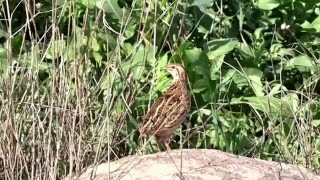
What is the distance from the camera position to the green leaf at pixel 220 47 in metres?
6.40

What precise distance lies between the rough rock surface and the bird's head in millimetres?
728

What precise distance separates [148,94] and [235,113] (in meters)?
0.70

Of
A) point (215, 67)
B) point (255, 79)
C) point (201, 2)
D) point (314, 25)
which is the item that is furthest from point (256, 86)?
point (314, 25)

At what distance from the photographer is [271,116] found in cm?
579

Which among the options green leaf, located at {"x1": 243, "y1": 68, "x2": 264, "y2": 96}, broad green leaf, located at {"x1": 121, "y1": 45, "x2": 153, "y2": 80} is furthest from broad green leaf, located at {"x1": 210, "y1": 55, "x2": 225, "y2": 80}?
broad green leaf, located at {"x1": 121, "y1": 45, "x2": 153, "y2": 80}

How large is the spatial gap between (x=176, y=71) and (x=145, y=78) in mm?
345

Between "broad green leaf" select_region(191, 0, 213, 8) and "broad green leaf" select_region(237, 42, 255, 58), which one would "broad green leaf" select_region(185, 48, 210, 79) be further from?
"broad green leaf" select_region(237, 42, 255, 58)

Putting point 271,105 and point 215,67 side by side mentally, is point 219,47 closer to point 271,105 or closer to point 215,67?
point 215,67

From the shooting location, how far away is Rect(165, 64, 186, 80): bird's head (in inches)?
223

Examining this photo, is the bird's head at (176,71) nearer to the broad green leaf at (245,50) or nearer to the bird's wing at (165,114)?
the bird's wing at (165,114)

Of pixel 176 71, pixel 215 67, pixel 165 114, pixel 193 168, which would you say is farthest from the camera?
pixel 215 67

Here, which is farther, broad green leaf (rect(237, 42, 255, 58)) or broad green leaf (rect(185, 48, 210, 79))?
broad green leaf (rect(237, 42, 255, 58))

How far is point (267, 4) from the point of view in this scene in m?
7.03

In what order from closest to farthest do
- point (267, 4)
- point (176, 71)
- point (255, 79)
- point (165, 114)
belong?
point (165, 114) → point (176, 71) → point (255, 79) → point (267, 4)
